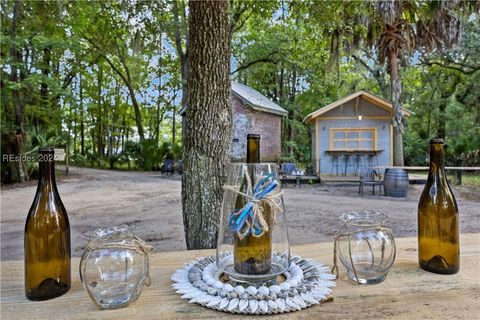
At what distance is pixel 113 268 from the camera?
455 millimetres

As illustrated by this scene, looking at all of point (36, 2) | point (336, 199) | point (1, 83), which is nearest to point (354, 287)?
point (36, 2)

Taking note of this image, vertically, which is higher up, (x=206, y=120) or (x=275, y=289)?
(x=206, y=120)

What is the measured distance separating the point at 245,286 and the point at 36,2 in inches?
130

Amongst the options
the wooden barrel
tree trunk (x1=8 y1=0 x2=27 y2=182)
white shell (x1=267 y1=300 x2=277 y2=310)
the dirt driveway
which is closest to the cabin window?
the dirt driveway

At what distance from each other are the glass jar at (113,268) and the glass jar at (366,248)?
12.8 inches

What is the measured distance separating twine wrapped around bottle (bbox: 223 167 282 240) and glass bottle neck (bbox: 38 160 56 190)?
0.93ft

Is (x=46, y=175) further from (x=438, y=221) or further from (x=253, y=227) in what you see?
(x=438, y=221)

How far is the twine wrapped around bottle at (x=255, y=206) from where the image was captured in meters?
0.46

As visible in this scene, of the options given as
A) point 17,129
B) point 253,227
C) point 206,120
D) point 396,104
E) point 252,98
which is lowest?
point 253,227

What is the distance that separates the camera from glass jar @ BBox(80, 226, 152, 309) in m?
0.44

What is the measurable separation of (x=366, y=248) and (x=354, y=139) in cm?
648

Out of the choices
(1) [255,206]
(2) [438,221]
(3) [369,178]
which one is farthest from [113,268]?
(3) [369,178]

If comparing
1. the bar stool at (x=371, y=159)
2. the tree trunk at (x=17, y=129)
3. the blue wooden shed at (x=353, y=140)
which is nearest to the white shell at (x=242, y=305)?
the tree trunk at (x=17, y=129)

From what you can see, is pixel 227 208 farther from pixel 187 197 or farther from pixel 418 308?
pixel 187 197
